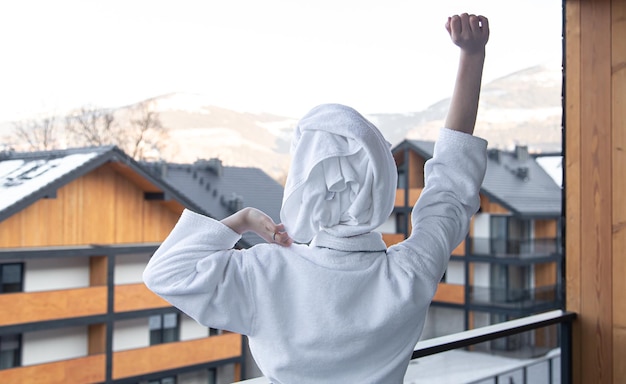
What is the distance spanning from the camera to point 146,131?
1.95 meters

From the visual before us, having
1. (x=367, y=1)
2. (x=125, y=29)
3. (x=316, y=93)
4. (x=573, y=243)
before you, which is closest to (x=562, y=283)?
(x=573, y=243)

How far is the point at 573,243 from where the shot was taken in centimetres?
241

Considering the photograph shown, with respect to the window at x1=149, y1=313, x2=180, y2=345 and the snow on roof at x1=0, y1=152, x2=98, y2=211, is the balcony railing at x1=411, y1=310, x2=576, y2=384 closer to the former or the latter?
the window at x1=149, y1=313, x2=180, y2=345

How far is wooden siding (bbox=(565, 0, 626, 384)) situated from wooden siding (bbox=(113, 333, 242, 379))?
1224 mm

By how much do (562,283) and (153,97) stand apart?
1585mm

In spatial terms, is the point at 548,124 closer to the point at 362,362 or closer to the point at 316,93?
the point at 316,93

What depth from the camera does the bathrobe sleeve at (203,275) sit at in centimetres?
81

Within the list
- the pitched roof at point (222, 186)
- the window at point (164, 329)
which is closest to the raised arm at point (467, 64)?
the pitched roof at point (222, 186)

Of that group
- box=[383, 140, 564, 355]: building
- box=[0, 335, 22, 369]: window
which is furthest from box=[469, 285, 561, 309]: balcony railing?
box=[0, 335, 22, 369]: window

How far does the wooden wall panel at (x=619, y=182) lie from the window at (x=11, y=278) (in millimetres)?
1857

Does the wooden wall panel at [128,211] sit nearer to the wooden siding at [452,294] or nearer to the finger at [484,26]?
the finger at [484,26]

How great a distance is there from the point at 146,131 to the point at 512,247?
7.04 ft

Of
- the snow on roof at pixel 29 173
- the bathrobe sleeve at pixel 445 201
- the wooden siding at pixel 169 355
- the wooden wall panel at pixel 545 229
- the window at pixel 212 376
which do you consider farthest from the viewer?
the wooden wall panel at pixel 545 229

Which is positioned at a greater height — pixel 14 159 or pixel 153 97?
pixel 153 97
